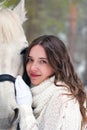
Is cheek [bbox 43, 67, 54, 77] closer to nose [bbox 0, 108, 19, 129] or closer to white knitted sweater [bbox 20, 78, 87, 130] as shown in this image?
white knitted sweater [bbox 20, 78, 87, 130]

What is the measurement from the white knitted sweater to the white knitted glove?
33mm

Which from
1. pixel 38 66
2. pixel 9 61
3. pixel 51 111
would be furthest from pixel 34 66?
pixel 51 111

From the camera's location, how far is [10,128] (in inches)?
88.8

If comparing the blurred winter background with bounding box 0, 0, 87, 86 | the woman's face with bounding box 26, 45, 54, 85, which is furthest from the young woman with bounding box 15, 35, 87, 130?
the blurred winter background with bounding box 0, 0, 87, 86

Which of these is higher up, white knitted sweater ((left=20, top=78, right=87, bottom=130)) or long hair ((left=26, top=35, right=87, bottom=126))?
long hair ((left=26, top=35, right=87, bottom=126))

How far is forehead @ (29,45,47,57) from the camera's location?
2367mm

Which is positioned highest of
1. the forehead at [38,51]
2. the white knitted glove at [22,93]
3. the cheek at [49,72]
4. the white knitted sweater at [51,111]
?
the forehead at [38,51]

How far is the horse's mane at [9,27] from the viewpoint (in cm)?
245

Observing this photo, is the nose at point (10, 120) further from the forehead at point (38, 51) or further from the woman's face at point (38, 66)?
the forehead at point (38, 51)

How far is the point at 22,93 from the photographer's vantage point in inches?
89.5

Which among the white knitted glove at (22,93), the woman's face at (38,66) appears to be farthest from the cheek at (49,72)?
the white knitted glove at (22,93)

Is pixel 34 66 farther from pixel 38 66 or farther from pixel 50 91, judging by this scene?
pixel 50 91


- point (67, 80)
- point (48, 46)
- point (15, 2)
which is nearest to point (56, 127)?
point (67, 80)

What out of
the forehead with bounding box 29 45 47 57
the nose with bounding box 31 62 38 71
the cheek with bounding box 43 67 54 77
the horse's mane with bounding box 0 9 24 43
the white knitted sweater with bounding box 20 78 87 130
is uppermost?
the horse's mane with bounding box 0 9 24 43
